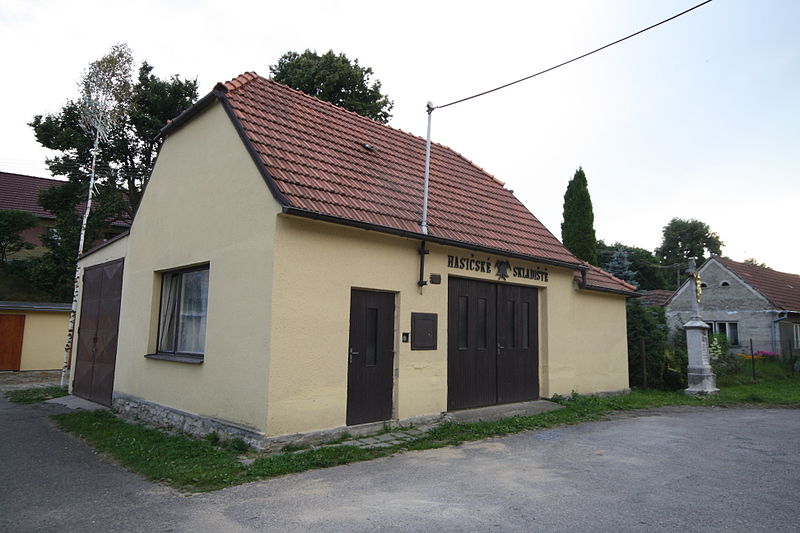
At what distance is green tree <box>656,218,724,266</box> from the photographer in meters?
57.3

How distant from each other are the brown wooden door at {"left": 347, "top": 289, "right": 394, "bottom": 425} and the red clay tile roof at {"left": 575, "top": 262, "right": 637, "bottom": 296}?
568 centimetres

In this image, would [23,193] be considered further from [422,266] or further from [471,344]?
[471,344]

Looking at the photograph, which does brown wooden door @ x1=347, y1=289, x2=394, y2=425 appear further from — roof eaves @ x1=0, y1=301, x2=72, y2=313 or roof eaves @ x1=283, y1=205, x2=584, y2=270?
roof eaves @ x1=0, y1=301, x2=72, y2=313

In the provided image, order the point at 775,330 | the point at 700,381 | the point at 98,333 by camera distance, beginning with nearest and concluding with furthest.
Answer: the point at 98,333 → the point at 700,381 → the point at 775,330

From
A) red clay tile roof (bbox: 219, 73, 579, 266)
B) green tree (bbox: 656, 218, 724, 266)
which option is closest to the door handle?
red clay tile roof (bbox: 219, 73, 579, 266)

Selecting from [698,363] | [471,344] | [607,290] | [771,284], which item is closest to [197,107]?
[471,344]

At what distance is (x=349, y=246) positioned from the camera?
7.48 metres

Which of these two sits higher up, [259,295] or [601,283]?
[601,283]

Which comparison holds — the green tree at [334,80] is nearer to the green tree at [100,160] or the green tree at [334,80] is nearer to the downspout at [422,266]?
the green tree at [100,160]

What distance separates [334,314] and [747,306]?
2661 cm

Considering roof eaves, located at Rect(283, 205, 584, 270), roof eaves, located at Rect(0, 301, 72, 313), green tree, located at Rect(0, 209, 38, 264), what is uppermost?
green tree, located at Rect(0, 209, 38, 264)

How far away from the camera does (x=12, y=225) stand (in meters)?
23.4

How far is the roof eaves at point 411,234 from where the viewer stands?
667cm

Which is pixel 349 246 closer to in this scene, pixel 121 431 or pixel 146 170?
pixel 121 431
